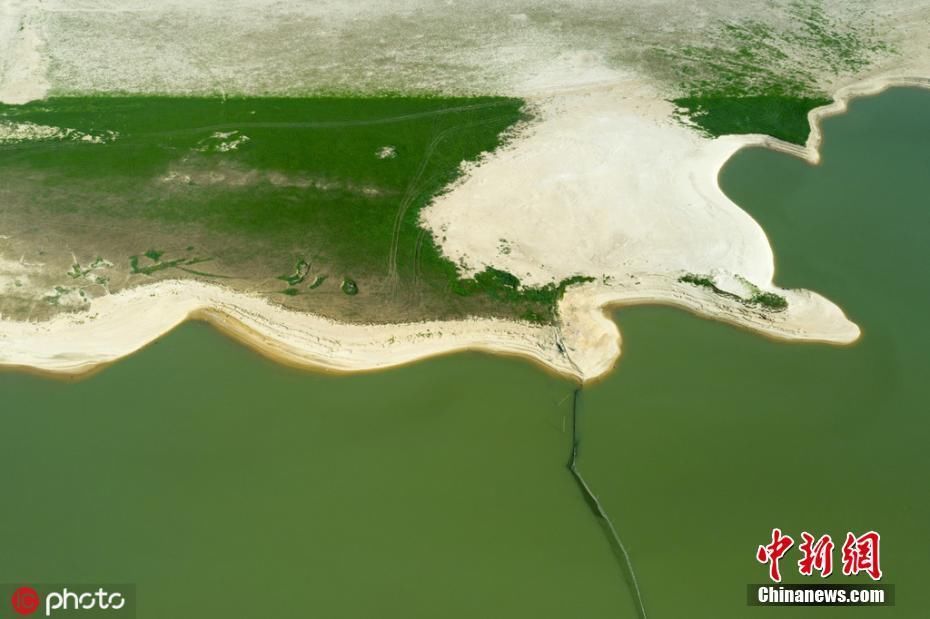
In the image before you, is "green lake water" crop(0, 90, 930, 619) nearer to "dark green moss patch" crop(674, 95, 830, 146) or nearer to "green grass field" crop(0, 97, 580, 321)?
"green grass field" crop(0, 97, 580, 321)

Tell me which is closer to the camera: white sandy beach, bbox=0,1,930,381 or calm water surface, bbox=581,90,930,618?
calm water surface, bbox=581,90,930,618

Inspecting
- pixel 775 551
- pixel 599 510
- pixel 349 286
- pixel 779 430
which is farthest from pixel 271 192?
pixel 775 551

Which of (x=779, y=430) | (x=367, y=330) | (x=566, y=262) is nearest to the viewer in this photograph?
(x=779, y=430)

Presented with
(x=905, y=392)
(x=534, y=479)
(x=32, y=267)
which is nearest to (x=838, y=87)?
(x=905, y=392)

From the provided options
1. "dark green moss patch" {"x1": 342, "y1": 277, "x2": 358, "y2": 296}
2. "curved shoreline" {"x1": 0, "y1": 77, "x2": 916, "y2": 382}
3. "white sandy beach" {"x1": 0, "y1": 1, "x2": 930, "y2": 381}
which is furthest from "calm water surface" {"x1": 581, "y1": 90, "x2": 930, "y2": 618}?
"dark green moss patch" {"x1": 342, "y1": 277, "x2": 358, "y2": 296}

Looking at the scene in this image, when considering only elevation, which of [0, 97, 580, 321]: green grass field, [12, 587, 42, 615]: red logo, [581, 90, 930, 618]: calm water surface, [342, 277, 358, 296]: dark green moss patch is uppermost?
[0, 97, 580, 321]: green grass field

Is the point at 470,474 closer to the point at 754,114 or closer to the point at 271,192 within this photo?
the point at 271,192
